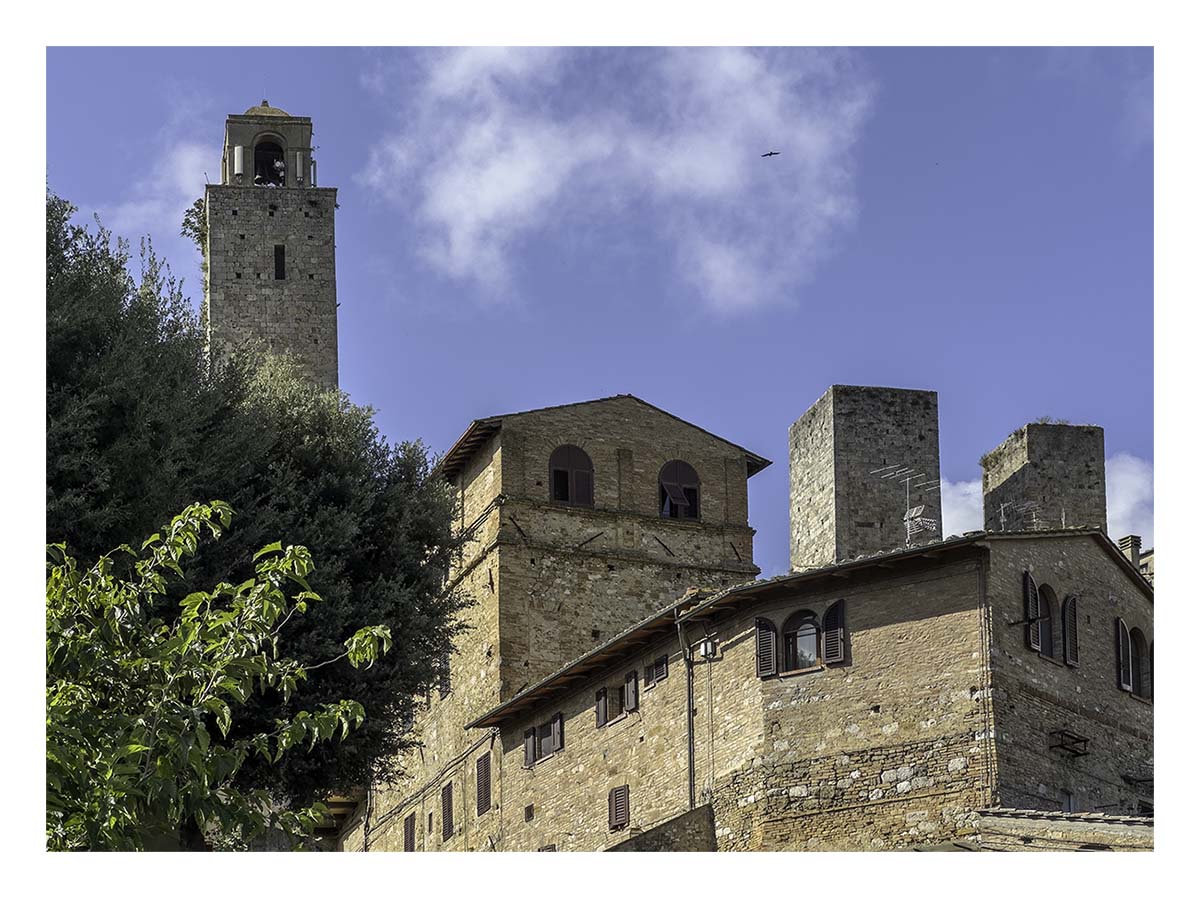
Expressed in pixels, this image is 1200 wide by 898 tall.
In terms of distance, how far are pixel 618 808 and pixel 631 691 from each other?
179 cm

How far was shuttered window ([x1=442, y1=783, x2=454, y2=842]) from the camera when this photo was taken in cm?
3503

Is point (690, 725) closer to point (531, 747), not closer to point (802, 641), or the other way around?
point (802, 641)

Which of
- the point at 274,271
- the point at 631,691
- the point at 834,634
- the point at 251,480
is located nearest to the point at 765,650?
the point at 834,634

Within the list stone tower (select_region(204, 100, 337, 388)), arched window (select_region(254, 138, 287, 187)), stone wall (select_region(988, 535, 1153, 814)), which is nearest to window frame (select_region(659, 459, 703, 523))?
stone tower (select_region(204, 100, 337, 388))

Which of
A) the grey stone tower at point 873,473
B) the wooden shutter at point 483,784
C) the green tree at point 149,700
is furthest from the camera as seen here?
the grey stone tower at point 873,473

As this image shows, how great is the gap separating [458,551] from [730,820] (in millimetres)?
5573

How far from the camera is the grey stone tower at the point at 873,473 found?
38500mm

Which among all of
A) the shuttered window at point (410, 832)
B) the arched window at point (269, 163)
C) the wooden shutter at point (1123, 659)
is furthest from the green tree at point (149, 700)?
the arched window at point (269, 163)

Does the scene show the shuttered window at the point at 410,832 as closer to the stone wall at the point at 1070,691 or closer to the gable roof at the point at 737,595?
the gable roof at the point at 737,595

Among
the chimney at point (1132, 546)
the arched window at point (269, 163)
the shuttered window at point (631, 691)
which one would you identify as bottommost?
the shuttered window at point (631, 691)

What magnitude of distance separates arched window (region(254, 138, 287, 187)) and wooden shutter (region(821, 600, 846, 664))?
76.2ft

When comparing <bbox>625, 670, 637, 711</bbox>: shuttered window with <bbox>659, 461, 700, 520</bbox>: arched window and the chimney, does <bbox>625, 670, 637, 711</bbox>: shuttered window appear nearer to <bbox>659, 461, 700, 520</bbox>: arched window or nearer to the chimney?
<bbox>659, 461, 700, 520</bbox>: arched window

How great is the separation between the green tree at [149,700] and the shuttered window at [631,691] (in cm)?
1524

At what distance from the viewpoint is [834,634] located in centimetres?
2639
